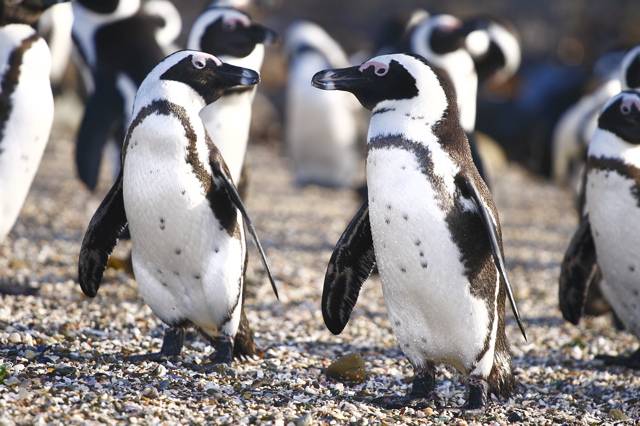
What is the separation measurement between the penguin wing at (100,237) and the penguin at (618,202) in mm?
2261

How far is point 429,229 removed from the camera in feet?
13.7

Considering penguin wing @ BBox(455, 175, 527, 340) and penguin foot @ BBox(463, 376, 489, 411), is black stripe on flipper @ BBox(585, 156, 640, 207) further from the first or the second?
penguin foot @ BBox(463, 376, 489, 411)

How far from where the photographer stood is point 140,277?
465 centimetres

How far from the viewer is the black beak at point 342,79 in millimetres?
4340

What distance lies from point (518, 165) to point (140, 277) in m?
11.1

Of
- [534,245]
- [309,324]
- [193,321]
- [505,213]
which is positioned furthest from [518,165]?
[193,321]

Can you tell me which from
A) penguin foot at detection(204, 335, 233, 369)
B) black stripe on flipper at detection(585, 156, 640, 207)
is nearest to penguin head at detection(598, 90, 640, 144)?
black stripe on flipper at detection(585, 156, 640, 207)

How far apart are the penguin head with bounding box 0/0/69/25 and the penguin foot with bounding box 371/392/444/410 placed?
285 centimetres

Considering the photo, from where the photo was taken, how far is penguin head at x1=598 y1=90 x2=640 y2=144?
5.20 meters

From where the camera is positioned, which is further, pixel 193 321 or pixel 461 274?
pixel 193 321

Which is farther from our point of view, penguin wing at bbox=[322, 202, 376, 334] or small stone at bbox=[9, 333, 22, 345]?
small stone at bbox=[9, 333, 22, 345]

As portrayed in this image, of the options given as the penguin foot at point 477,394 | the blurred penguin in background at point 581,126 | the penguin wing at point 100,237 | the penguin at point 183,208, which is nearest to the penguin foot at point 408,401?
the penguin foot at point 477,394

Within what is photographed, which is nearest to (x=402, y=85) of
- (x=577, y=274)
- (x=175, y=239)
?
(x=175, y=239)

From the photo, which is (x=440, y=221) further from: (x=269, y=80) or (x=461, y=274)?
(x=269, y=80)
